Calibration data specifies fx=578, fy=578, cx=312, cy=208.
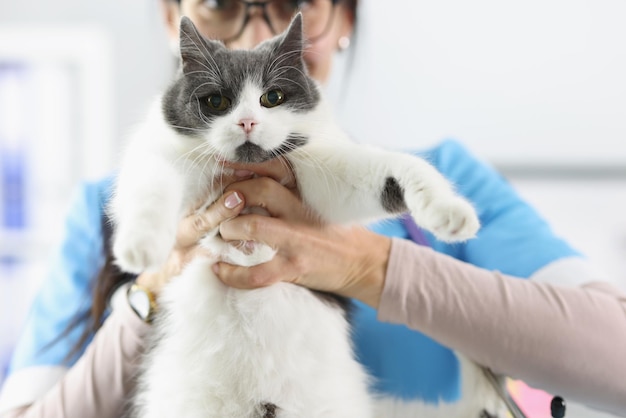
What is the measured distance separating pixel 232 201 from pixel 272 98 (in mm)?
184

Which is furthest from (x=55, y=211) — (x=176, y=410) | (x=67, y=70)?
(x=176, y=410)

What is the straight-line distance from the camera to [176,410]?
902 mm

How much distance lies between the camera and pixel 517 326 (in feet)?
3.10

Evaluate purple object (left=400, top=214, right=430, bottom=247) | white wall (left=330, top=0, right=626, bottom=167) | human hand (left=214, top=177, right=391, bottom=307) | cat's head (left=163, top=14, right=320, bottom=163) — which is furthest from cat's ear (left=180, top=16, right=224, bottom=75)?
white wall (left=330, top=0, right=626, bottom=167)

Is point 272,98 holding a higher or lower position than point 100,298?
higher

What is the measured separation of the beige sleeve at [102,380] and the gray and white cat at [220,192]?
5 cm

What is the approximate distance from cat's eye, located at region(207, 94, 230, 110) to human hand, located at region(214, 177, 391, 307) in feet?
0.42

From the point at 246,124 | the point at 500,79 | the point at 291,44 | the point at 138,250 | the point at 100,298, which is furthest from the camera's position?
the point at 500,79

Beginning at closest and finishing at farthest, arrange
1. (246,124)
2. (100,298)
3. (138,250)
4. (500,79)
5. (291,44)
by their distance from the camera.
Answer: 1. (138,250)
2. (246,124)
3. (291,44)
4. (100,298)
5. (500,79)

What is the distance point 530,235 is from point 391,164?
448 millimetres

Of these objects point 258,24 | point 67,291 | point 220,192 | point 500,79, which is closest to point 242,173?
point 220,192

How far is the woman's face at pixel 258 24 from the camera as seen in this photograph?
48.0 inches

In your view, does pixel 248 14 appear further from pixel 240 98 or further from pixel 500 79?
pixel 500 79

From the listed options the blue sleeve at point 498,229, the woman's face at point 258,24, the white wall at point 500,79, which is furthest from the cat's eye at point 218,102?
the white wall at point 500,79
